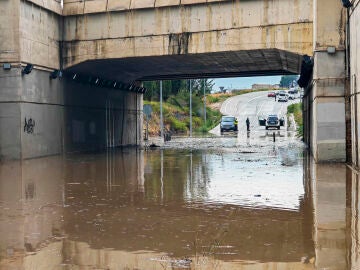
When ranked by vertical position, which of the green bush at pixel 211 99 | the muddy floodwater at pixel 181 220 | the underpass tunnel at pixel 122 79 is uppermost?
the green bush at pixel 211 99

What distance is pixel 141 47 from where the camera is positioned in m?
28.7

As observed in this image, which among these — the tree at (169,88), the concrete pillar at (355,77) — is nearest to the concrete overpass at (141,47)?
the concrete pillar at (355,77)

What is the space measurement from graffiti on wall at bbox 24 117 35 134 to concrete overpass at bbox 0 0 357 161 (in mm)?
48

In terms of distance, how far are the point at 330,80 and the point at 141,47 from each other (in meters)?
9.94

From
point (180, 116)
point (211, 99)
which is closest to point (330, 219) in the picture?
point (180, 116)

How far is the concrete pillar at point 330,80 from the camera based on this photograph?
23.2 m

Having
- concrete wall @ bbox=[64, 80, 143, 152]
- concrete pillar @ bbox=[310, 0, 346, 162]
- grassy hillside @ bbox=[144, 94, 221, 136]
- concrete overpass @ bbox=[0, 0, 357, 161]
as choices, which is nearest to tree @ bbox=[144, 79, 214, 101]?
grassy hillside @ bbox=[144, 94, 221, 136]

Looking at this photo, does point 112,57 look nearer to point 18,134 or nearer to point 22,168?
point 18,134

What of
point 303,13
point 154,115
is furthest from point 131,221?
point 154,115

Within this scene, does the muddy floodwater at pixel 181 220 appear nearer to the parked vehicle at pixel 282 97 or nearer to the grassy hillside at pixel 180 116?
the grassy hillside at pixel 180 116

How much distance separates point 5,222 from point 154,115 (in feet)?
205

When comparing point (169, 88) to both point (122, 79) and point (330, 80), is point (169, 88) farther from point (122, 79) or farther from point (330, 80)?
point (330, 80)

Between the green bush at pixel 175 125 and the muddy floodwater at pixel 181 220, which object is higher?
the green bush at pixel 175 125

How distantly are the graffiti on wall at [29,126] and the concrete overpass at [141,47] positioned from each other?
0.05 meters
